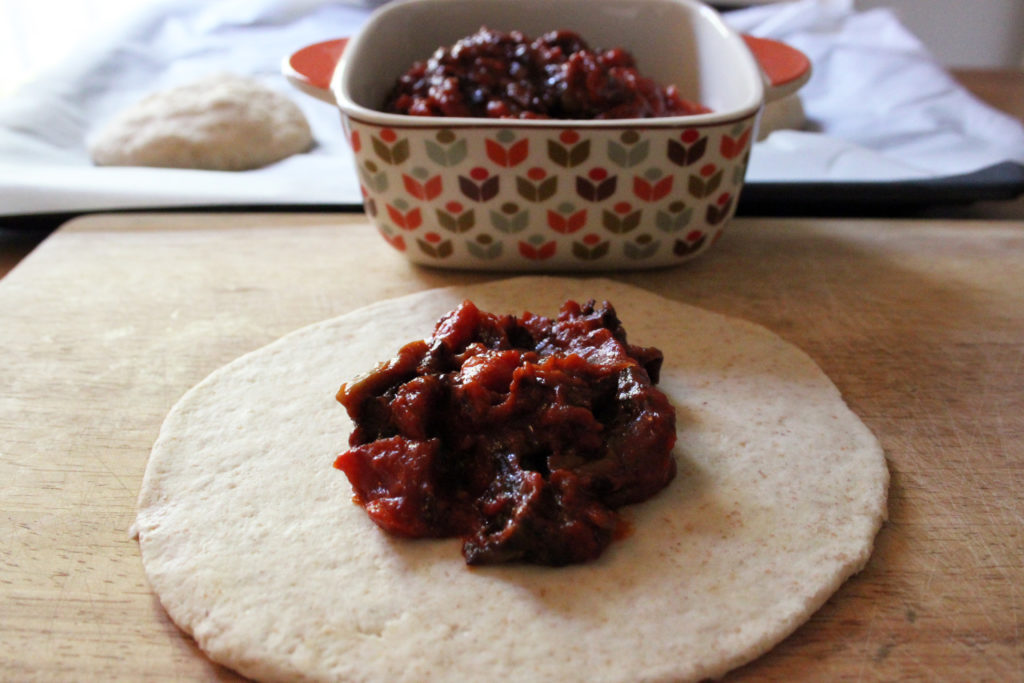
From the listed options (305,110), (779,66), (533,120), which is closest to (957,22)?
(779,66)

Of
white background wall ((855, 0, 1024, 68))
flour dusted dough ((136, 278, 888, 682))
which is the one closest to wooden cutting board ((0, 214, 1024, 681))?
flour dusted dough ((136, 278, 888, 682))

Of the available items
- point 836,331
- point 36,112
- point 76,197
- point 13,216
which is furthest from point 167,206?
point 836,331

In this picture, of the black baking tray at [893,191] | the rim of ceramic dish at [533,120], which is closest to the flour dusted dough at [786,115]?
the black baking tray at [893,191]

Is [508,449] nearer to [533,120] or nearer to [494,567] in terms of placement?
[494,567]

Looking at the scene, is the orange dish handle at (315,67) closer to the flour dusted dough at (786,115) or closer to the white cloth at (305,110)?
the white cloth at (305,110)

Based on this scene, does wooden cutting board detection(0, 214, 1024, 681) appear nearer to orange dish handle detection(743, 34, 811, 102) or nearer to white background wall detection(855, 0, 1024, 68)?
orange dish handle detection(743, 34, 811, 102)
